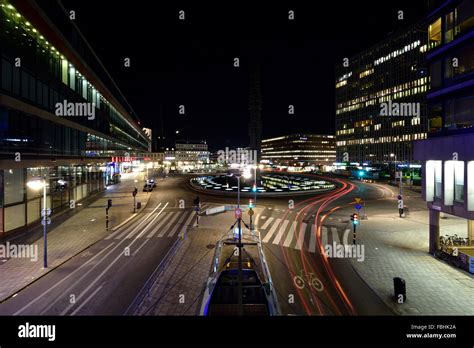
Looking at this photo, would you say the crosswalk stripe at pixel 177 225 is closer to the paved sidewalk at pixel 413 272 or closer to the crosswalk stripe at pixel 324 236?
the crosswalk stripe at pixel 324 236

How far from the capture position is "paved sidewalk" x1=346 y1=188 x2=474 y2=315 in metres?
10.2

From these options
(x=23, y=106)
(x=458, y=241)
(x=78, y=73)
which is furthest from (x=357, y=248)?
(x=78, y=73)

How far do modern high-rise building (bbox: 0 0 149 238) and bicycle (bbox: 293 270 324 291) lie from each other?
18846mm

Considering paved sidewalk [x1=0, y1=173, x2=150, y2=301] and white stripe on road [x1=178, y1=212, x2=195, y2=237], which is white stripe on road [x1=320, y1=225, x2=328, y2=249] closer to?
white stripe on road [x1=178, y1=212, x2=195, y2=237]

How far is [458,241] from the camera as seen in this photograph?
15922 millimetres

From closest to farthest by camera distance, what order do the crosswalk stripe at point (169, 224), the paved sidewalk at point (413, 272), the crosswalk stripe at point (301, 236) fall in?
the paved sidewalk at point (413, 272) < the crosswalk stripe at point (301, 236) < the crosswalk stripe at point (169, 224)

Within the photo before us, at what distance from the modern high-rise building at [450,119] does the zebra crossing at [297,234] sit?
19.7 ft

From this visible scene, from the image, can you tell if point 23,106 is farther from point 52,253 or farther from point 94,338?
point 94,338

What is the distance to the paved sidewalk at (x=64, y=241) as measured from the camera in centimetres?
1246

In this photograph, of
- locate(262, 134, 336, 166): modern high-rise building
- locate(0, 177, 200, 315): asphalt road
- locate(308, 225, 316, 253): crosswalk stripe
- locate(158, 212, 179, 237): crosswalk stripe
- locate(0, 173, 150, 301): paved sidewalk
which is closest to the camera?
locate(0, 177, 200, 315): asphalt road

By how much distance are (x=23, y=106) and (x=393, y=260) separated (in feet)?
86.5

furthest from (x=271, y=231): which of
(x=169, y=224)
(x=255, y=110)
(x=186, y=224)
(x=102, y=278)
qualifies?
(x=255, y=110)

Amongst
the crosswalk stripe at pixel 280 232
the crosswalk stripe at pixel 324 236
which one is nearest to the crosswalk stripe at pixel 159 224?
the crosswalk stripe at pixel 280 232

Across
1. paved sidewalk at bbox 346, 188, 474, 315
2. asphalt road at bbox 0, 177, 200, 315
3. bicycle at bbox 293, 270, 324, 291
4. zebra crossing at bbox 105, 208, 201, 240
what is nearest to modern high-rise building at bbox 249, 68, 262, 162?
zebra crossing at bbox 105, 208, 201, 240
